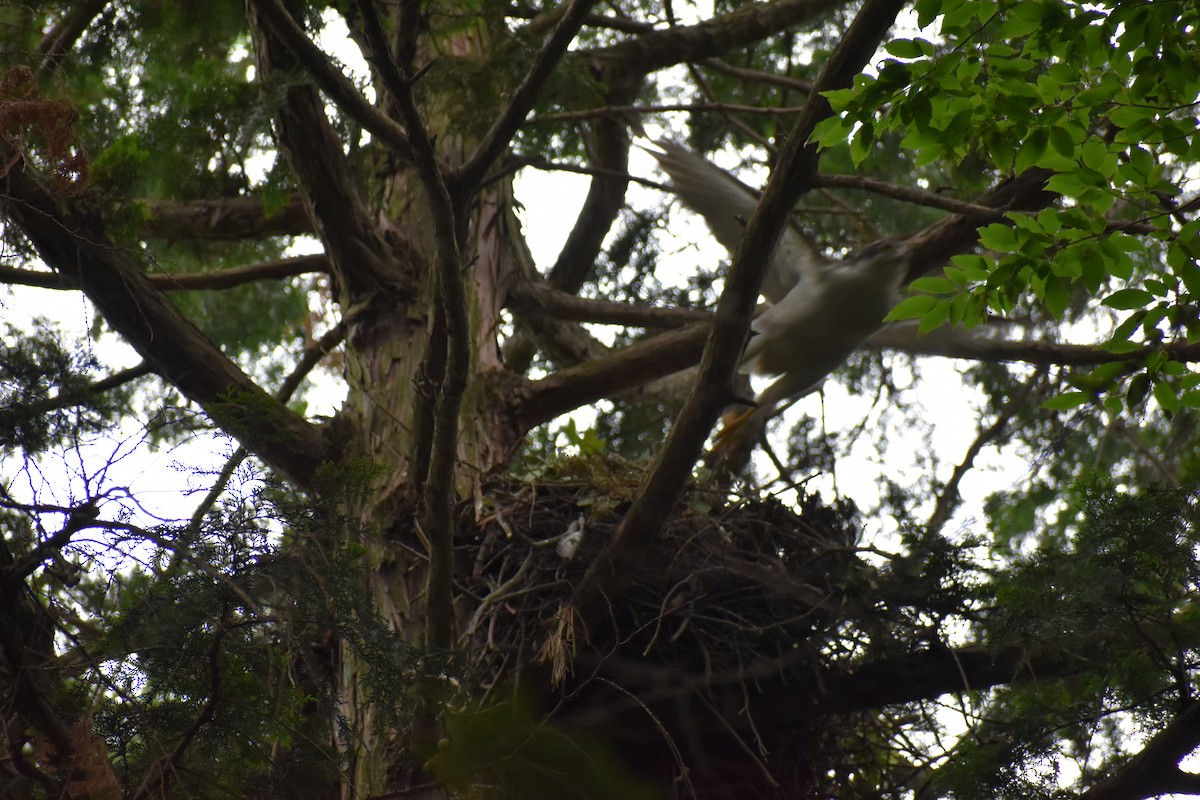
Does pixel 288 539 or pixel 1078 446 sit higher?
pixel 1078 446

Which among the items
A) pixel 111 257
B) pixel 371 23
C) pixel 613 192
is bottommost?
pixel 371 23

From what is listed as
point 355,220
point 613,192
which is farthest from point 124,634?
point 613,192

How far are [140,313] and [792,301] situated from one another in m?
3.28

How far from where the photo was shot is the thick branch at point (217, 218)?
5.89m

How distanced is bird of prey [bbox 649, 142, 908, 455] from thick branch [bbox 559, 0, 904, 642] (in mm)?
2087

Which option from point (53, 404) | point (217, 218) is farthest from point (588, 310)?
point (53, 404)

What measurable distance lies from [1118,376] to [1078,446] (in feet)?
16.1

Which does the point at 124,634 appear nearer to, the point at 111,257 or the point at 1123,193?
the point at 111,257

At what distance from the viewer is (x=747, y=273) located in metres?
3.65

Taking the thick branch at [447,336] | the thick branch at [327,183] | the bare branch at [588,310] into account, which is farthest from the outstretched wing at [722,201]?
the thick branch at [447,336]

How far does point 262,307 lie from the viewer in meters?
8.18

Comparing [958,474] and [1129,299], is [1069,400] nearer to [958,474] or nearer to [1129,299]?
[1129,299]

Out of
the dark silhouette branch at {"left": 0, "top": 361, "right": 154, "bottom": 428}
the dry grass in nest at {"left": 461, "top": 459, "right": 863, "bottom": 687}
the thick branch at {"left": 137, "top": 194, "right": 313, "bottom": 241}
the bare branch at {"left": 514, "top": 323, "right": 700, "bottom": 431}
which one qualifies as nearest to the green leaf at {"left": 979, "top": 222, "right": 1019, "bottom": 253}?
the dry grass in nest at {"left": 461, "top": 459, "right": 863, "bottom": 687}

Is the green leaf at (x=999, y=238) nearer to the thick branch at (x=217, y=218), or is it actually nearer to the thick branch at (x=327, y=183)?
the thick branch at (x=327, y=183)
